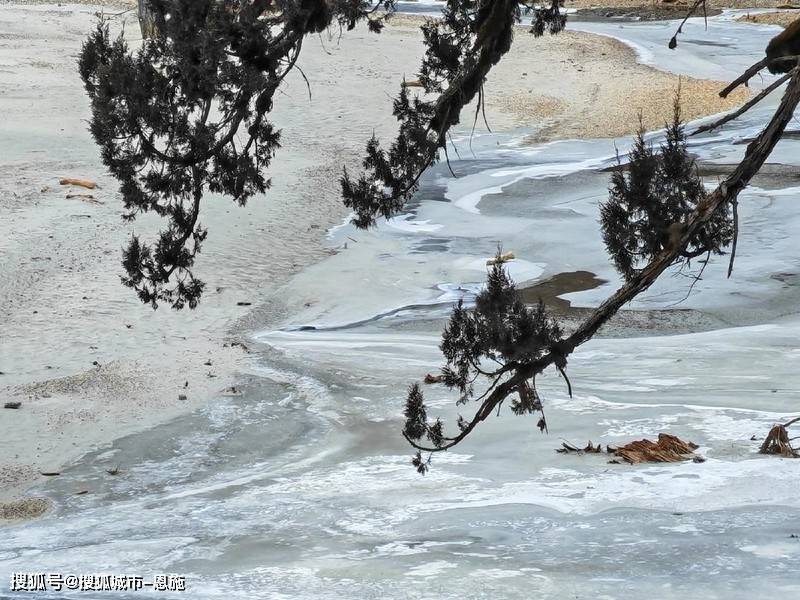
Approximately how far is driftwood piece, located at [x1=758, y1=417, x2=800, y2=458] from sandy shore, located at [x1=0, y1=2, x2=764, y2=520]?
3863 millimetres

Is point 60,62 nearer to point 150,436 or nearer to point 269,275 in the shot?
point 269,275

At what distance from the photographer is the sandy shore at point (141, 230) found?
8.70m

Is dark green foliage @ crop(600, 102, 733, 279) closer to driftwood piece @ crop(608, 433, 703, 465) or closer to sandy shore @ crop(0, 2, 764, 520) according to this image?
driftwood piece @ crop(608, 433, 703, 465)

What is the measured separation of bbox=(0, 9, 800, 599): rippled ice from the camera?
555 cm

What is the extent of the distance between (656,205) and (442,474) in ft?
7.96

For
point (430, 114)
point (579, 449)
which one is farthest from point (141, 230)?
point (579, 449)

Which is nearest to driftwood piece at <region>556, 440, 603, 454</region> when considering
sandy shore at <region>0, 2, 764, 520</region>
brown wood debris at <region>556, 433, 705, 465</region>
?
brown wood debris at <region>556, 433, 705, 465</region>

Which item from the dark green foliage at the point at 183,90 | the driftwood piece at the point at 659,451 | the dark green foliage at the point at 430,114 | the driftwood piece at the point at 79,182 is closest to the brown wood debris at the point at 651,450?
the driftwood piece at the point at 659,451

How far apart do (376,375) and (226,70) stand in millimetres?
3296

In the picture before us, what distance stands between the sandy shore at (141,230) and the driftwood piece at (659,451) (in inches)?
121

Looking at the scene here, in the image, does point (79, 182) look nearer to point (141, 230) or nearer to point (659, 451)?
point (141, 230)

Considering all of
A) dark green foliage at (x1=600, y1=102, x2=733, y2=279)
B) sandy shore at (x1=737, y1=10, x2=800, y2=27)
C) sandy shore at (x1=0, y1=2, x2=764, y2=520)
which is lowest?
sandy shore at (x1=0, y1=2, x2=764, y2=520)

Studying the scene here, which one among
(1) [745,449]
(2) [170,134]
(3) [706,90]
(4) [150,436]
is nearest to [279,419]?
(4) [150,436]

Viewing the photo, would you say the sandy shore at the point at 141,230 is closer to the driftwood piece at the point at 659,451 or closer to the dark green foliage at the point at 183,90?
the dark green foliage at the point at 183,90
